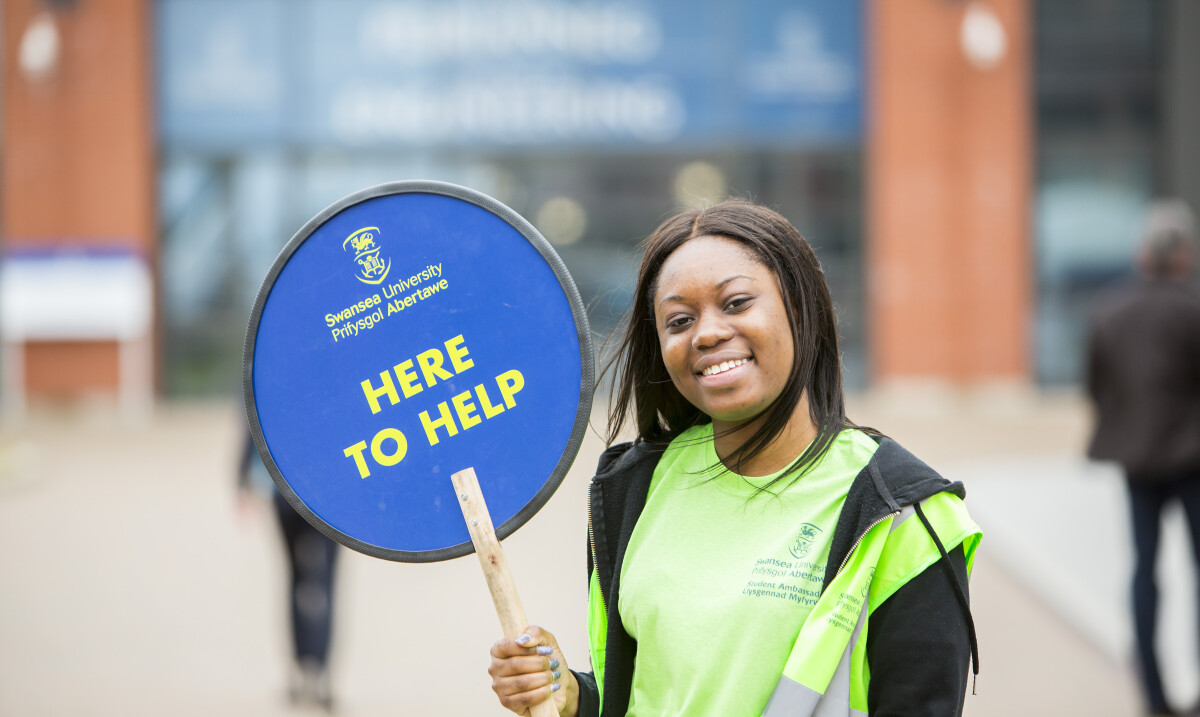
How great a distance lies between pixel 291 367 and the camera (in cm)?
157

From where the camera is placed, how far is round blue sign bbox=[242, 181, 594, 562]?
5.13 ft

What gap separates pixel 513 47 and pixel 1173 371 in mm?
14350

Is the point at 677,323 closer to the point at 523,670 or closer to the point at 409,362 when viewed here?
the point at 409,362

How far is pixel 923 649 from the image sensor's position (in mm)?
1370

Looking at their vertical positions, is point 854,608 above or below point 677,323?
below

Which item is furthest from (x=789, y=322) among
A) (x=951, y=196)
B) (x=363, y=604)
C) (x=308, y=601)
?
(x=951, y=196)

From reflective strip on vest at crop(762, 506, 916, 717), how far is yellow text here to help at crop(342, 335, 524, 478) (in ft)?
1.63

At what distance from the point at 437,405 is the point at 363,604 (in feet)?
17.7

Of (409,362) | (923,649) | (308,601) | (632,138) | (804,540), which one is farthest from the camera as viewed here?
(632,138)

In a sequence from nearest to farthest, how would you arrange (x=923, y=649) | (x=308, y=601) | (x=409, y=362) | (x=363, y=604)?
1. (x=923, y=649)
2. (x=409, y=362)
3. (x=308, y=601)
4. (x=363, y=604)

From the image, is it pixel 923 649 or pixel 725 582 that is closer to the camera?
pixel 923 649

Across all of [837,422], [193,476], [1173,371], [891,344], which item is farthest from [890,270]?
[837,422]

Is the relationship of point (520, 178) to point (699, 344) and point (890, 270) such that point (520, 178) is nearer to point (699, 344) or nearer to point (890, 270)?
point (890, 270)

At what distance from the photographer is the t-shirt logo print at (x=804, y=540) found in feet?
4.81
